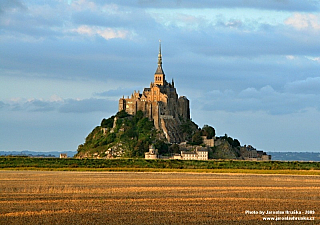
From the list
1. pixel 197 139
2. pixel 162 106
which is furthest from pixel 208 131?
pixel 162 106

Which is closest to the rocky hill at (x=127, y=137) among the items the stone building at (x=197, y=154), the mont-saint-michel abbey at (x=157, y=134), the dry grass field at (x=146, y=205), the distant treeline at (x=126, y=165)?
the mont-saint-michel abbey at (x=157, y=134)

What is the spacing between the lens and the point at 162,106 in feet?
508

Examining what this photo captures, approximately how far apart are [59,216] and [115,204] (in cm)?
503

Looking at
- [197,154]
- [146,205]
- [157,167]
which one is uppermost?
[197,154]

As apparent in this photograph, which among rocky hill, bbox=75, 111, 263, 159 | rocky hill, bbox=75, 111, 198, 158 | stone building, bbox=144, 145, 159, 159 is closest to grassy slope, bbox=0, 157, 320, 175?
stone building, bbox=144, 145, 159, 159

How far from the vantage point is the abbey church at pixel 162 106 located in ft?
501

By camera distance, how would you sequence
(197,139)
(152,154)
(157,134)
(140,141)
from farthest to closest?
(197,139) < (157,134) < (140,141) < (152,154)

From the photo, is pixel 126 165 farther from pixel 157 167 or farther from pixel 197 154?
pixel 197 154

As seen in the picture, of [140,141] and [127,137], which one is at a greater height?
[127,137]

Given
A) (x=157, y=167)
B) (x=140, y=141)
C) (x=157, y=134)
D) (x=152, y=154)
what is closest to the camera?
(x=157, y=167)

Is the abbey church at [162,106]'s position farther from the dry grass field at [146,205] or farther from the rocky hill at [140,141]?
the dry grass field at [146,205]

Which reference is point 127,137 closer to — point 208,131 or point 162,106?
point 162,106

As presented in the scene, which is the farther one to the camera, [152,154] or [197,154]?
[197,154]

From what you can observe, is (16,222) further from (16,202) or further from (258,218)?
(258,218)
